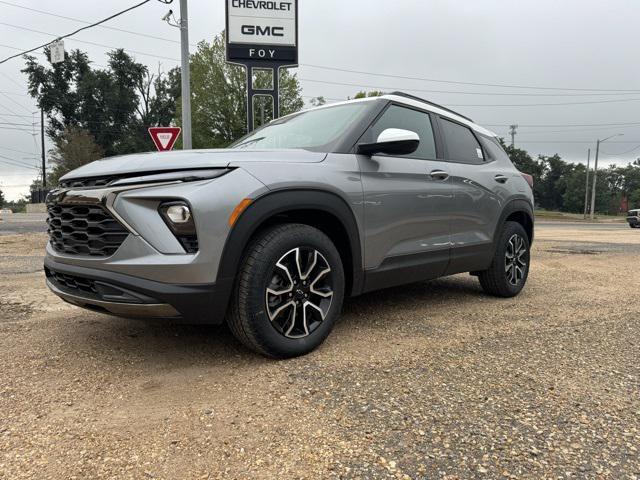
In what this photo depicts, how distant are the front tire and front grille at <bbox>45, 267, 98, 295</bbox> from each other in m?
0.76

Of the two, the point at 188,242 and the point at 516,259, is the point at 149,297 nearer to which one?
the point at 188,242

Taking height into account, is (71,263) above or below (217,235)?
below

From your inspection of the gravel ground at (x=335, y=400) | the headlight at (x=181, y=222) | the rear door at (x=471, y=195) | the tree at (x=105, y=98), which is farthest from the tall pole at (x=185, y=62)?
the tree at (x=105, y=98)

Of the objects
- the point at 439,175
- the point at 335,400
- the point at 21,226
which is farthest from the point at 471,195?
the point at 21,226

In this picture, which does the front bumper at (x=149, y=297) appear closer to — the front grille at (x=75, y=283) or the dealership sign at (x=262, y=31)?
the front grille at (x=75, y=283)

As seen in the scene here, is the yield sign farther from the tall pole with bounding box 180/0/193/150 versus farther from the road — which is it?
the road

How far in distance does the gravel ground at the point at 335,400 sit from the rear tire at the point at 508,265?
661 mm

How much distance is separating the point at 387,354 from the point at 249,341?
89 cm

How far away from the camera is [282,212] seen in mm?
2883

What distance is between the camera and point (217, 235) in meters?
2.58

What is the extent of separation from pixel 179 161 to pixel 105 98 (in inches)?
2270

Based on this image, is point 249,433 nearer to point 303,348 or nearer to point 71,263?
point 303,348

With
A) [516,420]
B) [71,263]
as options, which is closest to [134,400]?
[71,263]

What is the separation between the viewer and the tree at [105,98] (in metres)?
52.0
